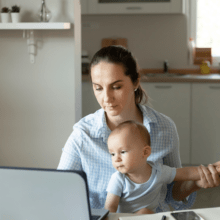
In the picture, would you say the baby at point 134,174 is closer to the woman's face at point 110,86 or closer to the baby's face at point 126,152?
the baby's face at point 126,152

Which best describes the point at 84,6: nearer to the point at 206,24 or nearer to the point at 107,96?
the point at 206,24

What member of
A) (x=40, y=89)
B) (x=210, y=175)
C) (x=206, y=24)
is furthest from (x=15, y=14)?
(x=206, y=24)

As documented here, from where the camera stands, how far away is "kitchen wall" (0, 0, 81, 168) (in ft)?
8.85

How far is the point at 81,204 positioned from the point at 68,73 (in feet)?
7.00

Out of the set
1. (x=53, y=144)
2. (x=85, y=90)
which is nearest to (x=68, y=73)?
(x=53, y=144)

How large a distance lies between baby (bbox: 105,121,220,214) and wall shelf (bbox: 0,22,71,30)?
5.28 ft

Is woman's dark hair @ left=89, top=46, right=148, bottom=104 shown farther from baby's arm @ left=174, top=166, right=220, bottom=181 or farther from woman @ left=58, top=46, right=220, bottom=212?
baby's arm @ left=174, top=166, right=220, bottom=181

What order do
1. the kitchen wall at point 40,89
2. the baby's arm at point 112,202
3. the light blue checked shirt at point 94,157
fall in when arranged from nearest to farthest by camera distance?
the baby's arm at point 112,202 < the light blue checked shirt at point 94,157 < the kitchen wall at point 40,89

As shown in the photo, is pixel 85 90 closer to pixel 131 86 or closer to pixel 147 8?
pixel 147 8

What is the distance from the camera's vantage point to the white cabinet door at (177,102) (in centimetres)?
345

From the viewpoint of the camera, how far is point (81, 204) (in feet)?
2.20

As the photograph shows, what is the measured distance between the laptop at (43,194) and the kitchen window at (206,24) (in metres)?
3.74

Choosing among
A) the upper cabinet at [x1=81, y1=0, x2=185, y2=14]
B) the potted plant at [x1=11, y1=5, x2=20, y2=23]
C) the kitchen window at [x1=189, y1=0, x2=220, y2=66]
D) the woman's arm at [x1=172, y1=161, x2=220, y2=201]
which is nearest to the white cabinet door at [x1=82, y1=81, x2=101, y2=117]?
the upper cabinet at [x1=81, y1=0, x2=185, y2=14]

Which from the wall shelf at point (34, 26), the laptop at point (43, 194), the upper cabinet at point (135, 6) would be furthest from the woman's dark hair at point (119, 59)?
the upper cabinet at point (135, 6)
